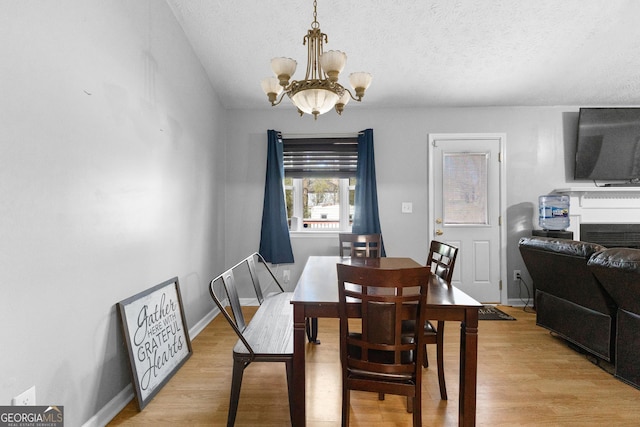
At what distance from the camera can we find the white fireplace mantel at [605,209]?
11.8 feet

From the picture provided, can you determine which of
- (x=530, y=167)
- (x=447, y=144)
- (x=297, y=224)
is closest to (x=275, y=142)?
(x=297, y=224)

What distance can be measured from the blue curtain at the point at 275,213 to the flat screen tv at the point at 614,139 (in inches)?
145

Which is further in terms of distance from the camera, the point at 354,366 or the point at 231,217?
the point at 231,217

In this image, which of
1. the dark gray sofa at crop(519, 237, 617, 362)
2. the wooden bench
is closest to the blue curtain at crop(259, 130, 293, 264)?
the wooden bench

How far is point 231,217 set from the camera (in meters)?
3.81

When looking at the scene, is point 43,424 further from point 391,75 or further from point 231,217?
point 391,75

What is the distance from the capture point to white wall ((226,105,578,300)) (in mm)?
3727

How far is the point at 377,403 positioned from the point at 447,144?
307cm

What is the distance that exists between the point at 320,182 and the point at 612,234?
3.60 m

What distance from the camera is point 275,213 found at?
373cm

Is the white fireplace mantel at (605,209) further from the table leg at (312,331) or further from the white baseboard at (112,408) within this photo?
the white baseboard at (112,408)

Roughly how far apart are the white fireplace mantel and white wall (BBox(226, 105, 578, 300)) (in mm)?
341

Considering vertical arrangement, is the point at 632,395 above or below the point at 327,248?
below

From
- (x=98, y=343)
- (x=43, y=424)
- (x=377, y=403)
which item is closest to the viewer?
(x=43, y=424)
